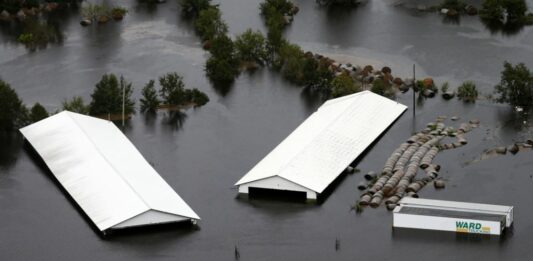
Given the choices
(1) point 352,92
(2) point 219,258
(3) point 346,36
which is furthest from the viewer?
(3) point 346,36

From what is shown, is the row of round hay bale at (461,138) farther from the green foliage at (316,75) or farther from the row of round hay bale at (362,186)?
the green foliage at (316,75)

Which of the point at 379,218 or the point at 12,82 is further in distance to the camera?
the point at 12,82

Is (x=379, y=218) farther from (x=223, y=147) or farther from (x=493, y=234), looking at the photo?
(x=223, y=147)

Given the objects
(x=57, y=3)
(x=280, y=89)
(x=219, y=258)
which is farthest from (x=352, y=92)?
(x=57, y=3)

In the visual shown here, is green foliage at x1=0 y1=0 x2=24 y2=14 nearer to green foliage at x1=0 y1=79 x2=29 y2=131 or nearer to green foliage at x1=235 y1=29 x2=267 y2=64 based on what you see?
green foliage at x1=235 y1=29 x2=267 y2=64

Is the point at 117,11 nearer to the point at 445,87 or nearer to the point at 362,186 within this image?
the point at 445,87

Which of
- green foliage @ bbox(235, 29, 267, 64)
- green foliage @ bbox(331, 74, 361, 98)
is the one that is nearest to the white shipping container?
green foliage @ bbox(331, 74, 361, 98)
